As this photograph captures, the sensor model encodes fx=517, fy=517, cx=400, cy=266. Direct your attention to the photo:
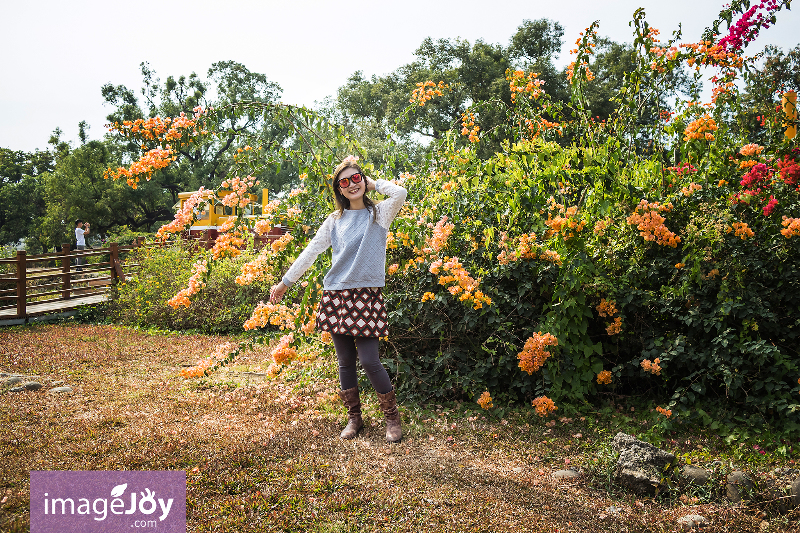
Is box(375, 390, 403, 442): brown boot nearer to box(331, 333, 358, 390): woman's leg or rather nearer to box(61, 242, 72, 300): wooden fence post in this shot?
box(331, 333, 358, 390): woman's leg

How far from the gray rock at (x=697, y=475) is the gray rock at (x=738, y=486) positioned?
0.29 feet

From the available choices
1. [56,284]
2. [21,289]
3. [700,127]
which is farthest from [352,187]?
[56,284]

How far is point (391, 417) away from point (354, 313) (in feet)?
2.25

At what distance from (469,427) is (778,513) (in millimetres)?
1587

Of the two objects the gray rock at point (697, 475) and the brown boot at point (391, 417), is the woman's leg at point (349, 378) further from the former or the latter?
the gray rock at point (697, 475)

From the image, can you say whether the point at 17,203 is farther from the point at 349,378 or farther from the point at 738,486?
the point at 738,486

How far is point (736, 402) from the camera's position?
11.0ft

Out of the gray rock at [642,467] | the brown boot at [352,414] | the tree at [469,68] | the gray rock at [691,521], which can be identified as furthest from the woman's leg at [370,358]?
the tree at [469,68]

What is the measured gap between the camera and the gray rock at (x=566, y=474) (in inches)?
103

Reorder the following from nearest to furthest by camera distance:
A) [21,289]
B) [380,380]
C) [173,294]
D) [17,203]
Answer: [380,380] < [173,294] < [21,289] < [17,203]

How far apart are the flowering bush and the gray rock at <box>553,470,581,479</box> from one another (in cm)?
62

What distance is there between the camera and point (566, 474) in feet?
8.64

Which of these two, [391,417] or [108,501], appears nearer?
[108,501]

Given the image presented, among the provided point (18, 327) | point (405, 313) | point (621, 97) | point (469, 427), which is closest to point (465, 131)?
point (621, 97)
